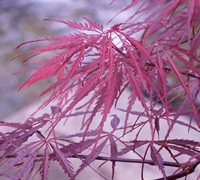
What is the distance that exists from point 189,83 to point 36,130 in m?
0.20

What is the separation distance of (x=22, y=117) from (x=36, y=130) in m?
0.98

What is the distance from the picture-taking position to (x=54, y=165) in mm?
1184

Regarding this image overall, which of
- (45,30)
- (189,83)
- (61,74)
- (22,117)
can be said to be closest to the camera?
(189,83)

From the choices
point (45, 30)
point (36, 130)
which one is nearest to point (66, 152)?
point (36, 130)

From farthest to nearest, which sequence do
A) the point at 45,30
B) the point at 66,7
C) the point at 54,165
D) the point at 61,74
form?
the point at 66,7 → the point at 45,30 → the point at 54,165 → the point at 61,74

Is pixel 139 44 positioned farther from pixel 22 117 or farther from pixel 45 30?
pixel 45 30

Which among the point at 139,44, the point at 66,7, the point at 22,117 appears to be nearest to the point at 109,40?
the point at 139,44

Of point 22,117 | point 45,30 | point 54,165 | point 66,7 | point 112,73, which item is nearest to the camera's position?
point 112,73

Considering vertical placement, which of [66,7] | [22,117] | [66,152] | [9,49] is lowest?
[66,152]

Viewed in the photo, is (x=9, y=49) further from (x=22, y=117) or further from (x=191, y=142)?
(x=191, y=142)

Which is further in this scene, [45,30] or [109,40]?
[45,30]

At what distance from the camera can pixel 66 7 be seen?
13.5 ft

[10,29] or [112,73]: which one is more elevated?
[10,29]

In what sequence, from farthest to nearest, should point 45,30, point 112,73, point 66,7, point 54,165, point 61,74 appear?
point 66,7 < point 45,30 < point 54,165 < point 61,74 < point 112,73
